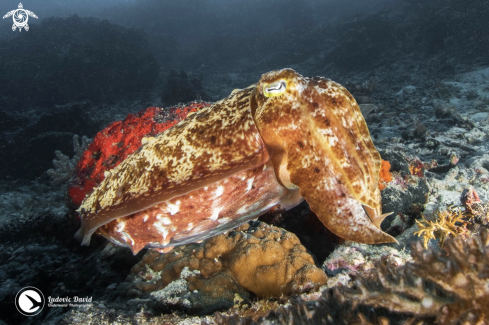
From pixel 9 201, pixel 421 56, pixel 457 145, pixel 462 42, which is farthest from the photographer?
pixel 421 56

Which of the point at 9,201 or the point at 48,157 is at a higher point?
the point at 48,157

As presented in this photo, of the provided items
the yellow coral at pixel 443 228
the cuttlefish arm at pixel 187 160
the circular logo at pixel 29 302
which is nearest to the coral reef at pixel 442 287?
the cuttlefish arm at pixel 187 160

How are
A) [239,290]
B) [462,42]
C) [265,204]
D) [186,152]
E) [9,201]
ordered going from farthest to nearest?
[462,42]
[9,201]
[239,290]
[265,204]
[186,152]

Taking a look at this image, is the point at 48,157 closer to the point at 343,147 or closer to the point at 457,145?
the point at 343,147

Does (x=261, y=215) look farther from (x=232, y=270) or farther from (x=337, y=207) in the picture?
(x=337, y=207)

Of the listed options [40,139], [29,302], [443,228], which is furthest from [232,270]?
[40,139]

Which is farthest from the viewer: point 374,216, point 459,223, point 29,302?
point 29,302

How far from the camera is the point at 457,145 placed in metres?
6.41

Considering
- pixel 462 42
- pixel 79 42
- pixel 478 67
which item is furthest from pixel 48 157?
pixel 462 42

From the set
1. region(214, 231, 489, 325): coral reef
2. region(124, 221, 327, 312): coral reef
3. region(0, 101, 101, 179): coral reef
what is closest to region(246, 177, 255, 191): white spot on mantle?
region(214, 231, 489, 325): coral reef

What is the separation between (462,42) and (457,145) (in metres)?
16.6

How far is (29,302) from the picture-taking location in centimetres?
381

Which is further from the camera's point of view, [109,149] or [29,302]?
[109,149]

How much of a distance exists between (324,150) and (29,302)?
4981 mm
